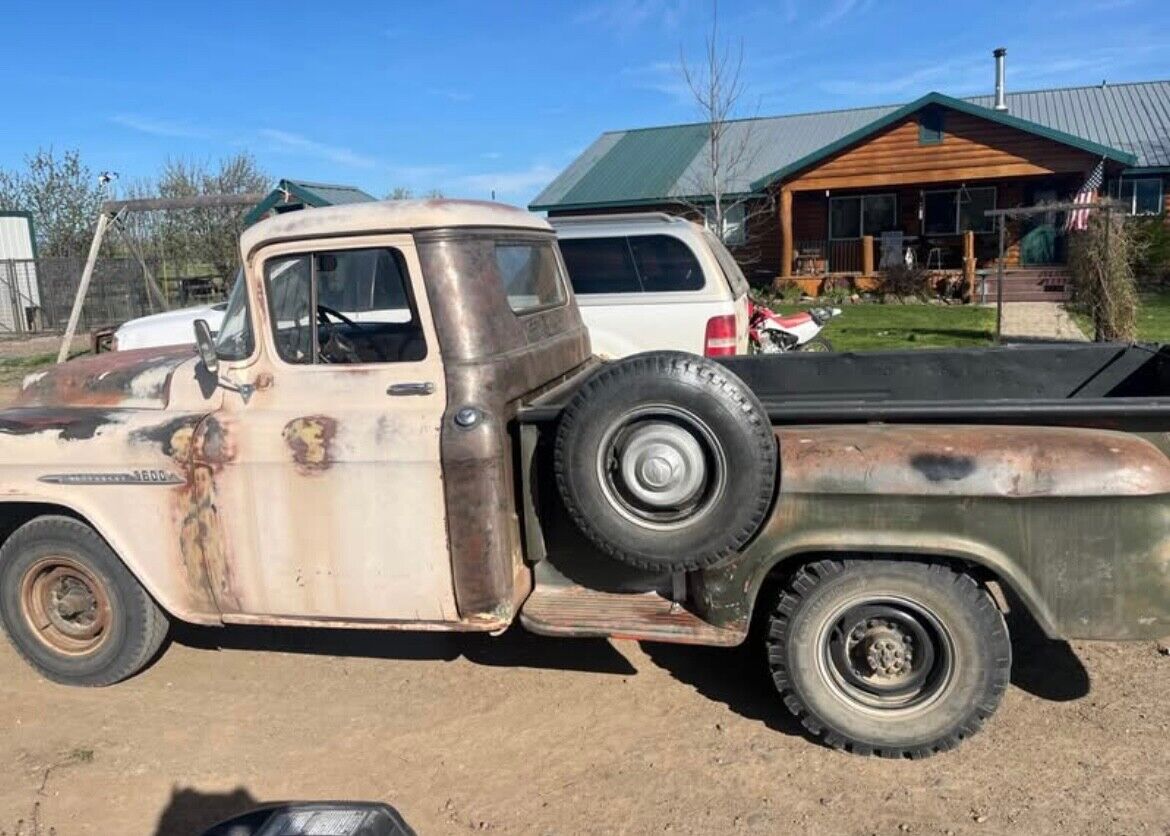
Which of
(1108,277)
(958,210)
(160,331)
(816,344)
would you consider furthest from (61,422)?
(958,210)

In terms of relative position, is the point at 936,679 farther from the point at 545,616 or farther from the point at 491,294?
the point at 491,294

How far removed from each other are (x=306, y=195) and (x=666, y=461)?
1733 cm

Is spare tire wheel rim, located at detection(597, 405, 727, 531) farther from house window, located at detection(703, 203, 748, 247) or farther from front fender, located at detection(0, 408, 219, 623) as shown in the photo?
house window, located at detection(703, 203, 748, 247)

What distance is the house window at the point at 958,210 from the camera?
2403cm

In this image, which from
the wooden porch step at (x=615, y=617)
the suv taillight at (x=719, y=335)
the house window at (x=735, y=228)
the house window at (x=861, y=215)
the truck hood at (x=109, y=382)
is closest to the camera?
the wooden porch step at (x=615, y=617)

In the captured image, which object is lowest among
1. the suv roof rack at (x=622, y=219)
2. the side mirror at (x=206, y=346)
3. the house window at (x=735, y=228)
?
the side mirror at (x=206, y=346)

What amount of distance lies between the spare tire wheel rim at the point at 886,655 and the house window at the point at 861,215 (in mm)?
23060

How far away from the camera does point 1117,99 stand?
2698cm

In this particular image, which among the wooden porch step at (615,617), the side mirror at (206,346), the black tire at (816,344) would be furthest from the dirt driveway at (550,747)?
the black tire at (816,344)

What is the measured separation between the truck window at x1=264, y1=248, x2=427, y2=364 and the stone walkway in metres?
12.8

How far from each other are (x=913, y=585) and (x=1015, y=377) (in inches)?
67.0

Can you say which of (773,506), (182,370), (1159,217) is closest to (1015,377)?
(773,506)

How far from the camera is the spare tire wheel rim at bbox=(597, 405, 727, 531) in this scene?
3.41m

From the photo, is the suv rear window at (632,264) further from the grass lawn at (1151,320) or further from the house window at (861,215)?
the house window at (861,215)
